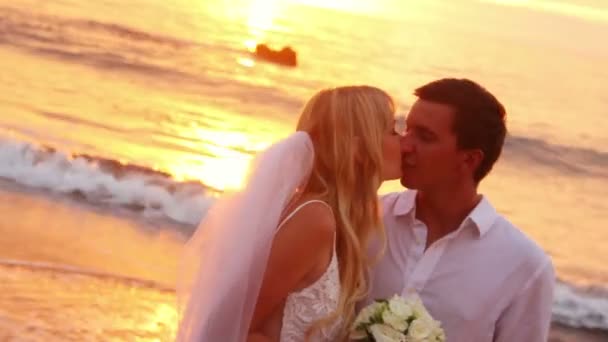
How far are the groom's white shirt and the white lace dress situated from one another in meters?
0.26

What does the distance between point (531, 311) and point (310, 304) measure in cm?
77

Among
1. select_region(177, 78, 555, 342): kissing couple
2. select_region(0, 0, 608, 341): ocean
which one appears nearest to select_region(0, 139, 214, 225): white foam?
select_region(0, 0, 608, 341): ocean

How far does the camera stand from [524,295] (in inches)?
151

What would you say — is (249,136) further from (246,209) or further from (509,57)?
(509,57)

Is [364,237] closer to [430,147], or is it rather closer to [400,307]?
[400,307]

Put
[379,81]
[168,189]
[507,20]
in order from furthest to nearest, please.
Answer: [507,20]
[379,81]
[168,189]

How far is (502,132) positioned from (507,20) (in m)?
64.1

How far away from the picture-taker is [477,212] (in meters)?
3.91

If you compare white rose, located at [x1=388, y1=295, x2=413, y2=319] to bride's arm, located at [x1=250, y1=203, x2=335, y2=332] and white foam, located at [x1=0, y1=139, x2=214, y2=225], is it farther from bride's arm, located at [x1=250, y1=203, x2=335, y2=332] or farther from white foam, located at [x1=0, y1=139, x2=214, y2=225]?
white foam, located at [x1=0, y1=139, x2=214, y2=225]

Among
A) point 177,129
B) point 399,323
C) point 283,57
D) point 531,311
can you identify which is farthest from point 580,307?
point 283,57

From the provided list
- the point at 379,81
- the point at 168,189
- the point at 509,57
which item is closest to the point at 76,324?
the point at 168,189

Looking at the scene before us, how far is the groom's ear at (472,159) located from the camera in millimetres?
3953

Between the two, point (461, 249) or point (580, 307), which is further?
point (580, 307)

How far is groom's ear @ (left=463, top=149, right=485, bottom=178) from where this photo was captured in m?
3.95
